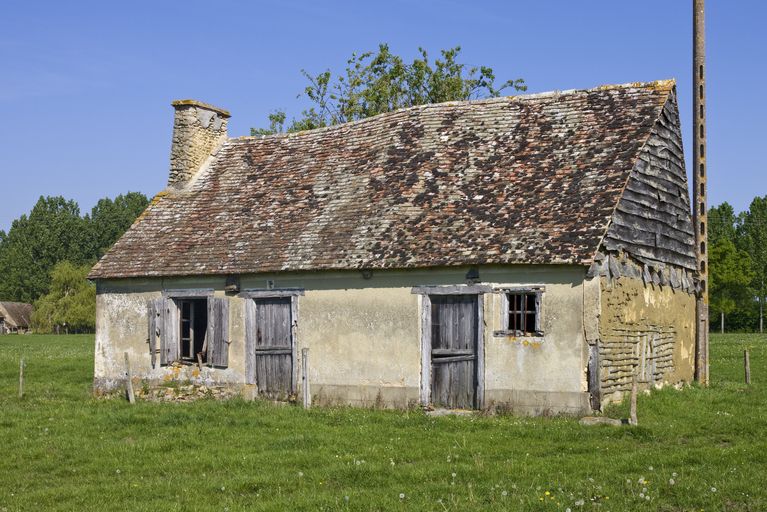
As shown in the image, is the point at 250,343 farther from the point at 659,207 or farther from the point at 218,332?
the point at 659,207

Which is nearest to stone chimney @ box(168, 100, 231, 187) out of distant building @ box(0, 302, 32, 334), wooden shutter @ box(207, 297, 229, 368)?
wooden shutter @ box(207, 297, 229, 368)

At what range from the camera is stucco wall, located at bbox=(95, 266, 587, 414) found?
53.8 ft

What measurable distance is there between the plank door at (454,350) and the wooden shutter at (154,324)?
6.94 meters

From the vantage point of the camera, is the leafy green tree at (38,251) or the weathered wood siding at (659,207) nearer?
the weathered wood siding at (659,207)

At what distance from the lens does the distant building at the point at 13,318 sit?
91.3 meters

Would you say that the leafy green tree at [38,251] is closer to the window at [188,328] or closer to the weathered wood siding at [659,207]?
the window at [188,328]

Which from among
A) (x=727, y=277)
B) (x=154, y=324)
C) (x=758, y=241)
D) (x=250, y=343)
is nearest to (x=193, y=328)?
(x=154, y=324)

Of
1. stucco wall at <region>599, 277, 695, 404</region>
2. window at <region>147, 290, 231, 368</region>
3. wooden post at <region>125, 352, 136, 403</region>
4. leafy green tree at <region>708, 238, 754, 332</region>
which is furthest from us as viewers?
leafy green tree at <region>708, 238, 754, 332</region>

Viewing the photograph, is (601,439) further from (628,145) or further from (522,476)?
(628,145)

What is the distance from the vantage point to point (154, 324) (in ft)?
68.6

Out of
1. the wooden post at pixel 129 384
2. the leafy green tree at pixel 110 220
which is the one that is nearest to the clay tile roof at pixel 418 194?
the wooden post at pixel 129 384

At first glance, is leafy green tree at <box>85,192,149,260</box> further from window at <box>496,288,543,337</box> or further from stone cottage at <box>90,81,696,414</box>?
window at <box>496,288,543,337</box>

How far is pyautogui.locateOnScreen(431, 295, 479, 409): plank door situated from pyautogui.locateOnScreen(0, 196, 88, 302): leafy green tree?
88.3 m

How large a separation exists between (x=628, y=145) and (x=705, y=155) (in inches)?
147
